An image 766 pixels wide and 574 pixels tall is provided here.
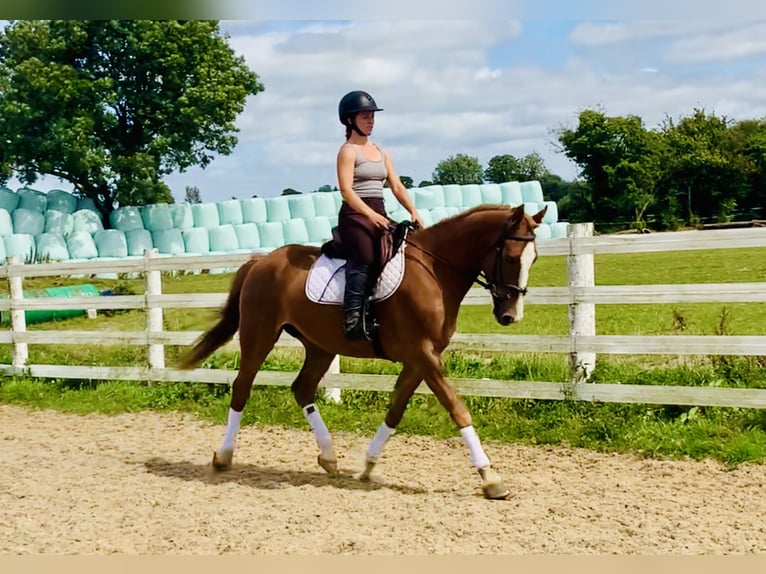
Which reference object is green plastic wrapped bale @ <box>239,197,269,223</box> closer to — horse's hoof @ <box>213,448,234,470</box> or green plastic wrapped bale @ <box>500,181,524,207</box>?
green plastic wrapped bale @ <box>500,181,524,207</box>

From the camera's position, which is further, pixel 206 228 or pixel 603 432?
pixel 206 228

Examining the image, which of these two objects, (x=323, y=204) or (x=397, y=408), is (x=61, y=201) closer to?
(x=323, y=204)

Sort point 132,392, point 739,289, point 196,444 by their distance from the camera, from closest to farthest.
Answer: point 739,289, point 196,444, point 132,392

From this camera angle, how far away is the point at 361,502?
16.3 ft

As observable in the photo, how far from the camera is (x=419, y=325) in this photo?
528 cm

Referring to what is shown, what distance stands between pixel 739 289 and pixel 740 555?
2.63m

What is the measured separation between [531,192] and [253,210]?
49.3 feet

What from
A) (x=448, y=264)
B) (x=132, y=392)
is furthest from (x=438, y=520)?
(x=132, y=392)

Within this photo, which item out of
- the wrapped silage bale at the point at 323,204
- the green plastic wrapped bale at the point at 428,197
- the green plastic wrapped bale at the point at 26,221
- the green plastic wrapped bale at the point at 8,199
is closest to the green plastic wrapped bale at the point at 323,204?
the wrapped silage bale at the point at 323,204

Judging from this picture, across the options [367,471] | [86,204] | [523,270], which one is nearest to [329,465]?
[367,471]

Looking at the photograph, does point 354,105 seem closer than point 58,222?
Yes

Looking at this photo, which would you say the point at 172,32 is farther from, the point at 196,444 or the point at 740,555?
the point at 740,555

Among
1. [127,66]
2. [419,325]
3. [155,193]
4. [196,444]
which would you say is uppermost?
[127,66]

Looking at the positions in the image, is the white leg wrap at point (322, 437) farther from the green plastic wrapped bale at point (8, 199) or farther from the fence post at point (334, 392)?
the green plastic wrapped bale at point (8, 199)
